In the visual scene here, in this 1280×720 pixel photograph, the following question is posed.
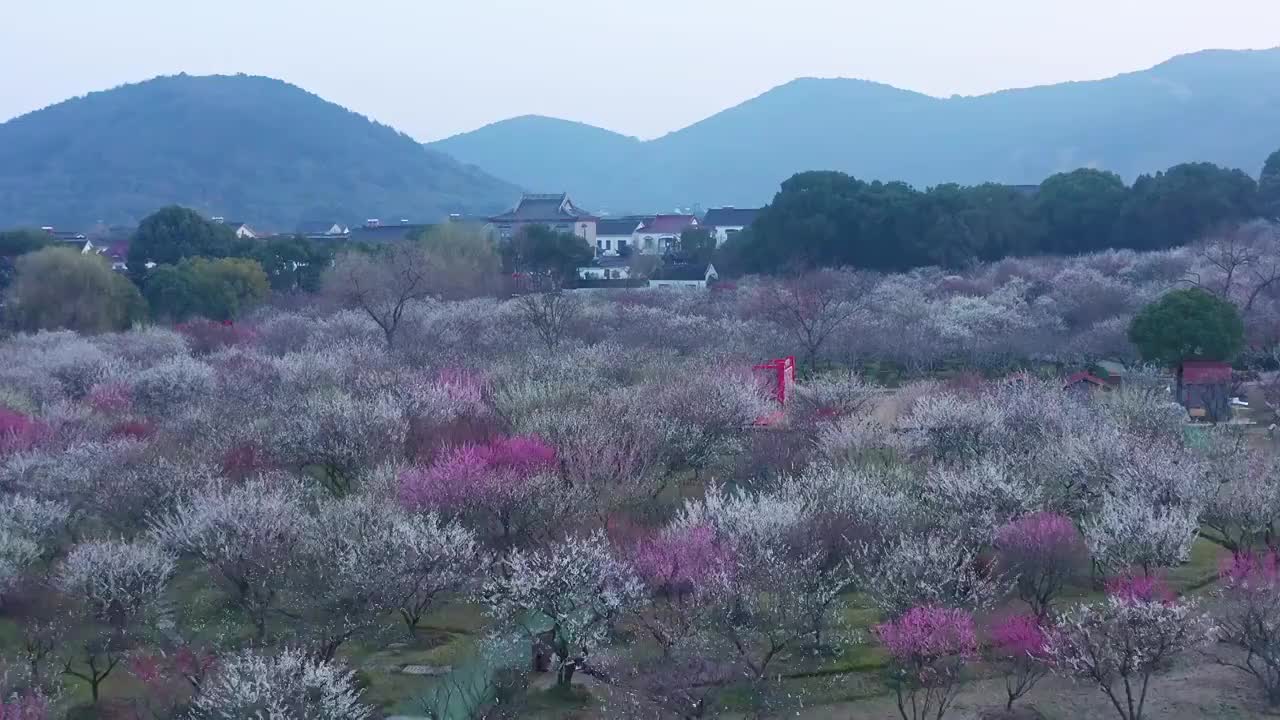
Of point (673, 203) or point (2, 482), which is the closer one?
point (2, 482)

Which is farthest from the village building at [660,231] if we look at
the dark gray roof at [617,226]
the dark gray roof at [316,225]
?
the dark gray roof at [316,225]

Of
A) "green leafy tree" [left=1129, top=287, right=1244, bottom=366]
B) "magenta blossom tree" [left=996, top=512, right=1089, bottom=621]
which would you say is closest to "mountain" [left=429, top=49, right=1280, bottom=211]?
"green leafy tree" [left=1129, top=287, right=1244, bottom=366]

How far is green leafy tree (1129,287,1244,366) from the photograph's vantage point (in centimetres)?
2095

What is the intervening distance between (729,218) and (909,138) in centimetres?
8606

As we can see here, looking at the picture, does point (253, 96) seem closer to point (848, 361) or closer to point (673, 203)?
point (673, 203)

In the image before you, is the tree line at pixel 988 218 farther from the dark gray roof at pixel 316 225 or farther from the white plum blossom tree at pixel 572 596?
the dark gray roof at pixel 316 225

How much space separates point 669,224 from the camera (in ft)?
213

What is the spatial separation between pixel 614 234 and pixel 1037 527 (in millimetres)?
56495

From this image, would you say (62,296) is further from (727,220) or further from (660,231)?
(727,220)

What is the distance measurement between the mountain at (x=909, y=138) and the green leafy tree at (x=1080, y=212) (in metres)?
55.8

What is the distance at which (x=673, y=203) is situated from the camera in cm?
13375

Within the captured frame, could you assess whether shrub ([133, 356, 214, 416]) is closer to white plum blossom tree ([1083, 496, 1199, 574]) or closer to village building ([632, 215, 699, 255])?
white plum blossom tree ([1083, 496, 1199, 574])

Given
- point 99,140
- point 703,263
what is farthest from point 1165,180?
point 99,140

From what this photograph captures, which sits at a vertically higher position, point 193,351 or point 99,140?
point 99,140
